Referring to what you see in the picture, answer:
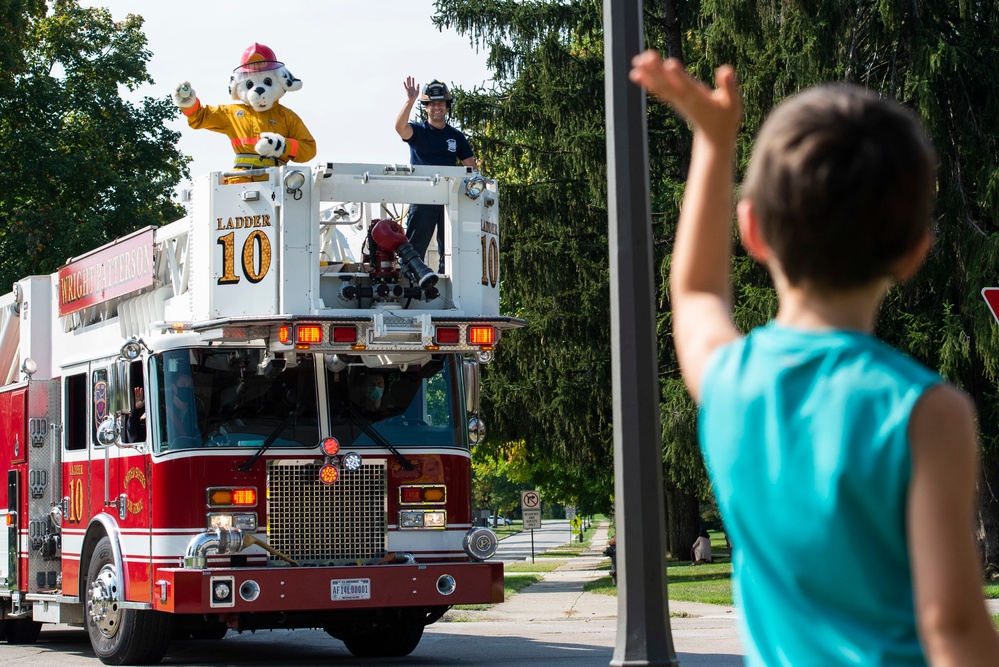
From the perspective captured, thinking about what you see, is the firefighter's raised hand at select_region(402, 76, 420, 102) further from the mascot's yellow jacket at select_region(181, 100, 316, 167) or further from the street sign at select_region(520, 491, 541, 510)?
the street sign at select_region(520, 491, 541, 510)

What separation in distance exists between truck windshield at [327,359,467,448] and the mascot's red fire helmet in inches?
108

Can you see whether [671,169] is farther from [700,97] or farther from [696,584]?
[700,97]

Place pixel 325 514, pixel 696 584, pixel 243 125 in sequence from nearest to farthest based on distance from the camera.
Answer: pixel 325 514 < pixel 243 125 < pixel 696 584

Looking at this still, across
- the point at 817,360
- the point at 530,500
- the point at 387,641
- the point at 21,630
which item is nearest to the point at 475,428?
the point at 387,641

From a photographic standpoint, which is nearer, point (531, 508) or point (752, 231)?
point (752, 231)

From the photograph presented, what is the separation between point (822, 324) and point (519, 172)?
27.6 meters

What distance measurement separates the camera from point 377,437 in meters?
12.4

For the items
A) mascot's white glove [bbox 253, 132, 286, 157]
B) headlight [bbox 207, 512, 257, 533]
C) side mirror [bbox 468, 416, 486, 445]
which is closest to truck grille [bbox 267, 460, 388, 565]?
headlight [bbox 207, 512, 257, 533]

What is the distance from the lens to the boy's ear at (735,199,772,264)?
2125mm

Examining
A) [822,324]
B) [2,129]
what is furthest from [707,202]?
[2,129]

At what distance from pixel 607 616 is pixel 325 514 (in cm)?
779

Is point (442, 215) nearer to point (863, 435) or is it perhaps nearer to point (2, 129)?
point (863, 435)

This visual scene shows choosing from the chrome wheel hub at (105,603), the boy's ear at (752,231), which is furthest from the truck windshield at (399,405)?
the boy's ear at (752,231)

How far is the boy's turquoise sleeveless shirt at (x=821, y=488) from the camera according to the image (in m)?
1.89
